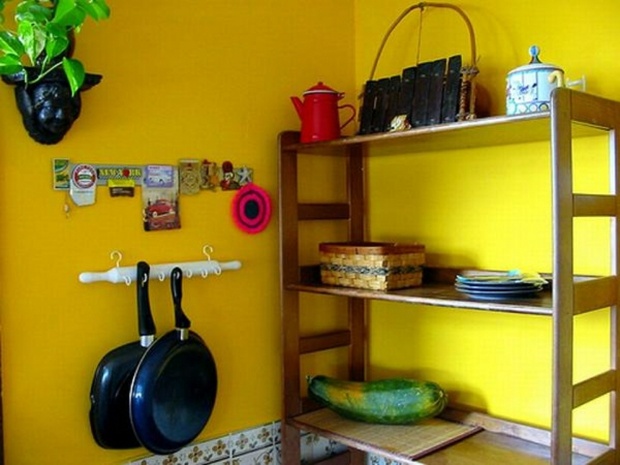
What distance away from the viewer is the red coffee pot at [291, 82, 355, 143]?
6.37ft

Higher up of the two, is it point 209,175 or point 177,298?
point 209,175

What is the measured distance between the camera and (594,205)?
1505mm

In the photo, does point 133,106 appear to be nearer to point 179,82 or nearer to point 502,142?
point 179,82

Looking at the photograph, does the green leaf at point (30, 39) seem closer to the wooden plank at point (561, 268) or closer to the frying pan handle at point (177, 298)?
the frying pan handle at point (177, 298)

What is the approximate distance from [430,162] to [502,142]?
0.27 m

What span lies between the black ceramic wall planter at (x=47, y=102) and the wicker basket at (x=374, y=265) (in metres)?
0.82

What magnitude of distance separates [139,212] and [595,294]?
1146 millimetres

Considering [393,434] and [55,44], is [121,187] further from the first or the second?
[393,434]

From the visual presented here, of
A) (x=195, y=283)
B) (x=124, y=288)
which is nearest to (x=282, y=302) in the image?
(x=195, y=283)

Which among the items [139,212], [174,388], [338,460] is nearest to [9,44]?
[139,212]

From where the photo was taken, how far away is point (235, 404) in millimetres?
1996

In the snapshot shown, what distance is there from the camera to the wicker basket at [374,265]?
6.00 feet

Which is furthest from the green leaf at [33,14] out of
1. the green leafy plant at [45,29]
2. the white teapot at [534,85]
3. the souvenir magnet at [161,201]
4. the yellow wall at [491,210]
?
the yellow wall at [491,210]

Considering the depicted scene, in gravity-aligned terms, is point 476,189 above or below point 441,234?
above
